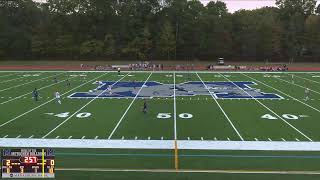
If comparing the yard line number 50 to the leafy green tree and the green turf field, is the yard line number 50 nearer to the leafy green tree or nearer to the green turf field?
the green turf field

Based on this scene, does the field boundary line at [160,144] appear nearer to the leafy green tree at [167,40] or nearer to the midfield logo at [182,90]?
the midfield logo at [182,90]

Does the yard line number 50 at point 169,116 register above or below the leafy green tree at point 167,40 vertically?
below

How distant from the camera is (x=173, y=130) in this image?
817 inches

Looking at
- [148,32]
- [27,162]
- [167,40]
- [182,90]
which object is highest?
[148,32]

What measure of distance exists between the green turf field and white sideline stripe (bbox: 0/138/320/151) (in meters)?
0.04

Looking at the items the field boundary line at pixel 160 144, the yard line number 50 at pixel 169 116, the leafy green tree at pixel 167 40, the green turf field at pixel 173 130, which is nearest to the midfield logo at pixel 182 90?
the green turf field at pixel 173 130

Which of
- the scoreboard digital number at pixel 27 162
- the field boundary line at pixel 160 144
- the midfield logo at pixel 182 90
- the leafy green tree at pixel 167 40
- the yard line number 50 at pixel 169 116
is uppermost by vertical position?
the leafy green tree at pixel 167 40

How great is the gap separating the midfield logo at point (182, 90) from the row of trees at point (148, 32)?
121 ft

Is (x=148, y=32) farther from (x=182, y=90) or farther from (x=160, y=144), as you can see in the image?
(x=160, y=144)

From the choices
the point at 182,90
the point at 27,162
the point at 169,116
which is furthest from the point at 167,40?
the point at 27,162

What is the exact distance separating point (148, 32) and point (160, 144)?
202ft

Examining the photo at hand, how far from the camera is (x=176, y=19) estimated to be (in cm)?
8150

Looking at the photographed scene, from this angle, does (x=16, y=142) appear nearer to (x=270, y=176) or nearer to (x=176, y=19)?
(x=270, y=176)

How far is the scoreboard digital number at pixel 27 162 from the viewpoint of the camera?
820cm
